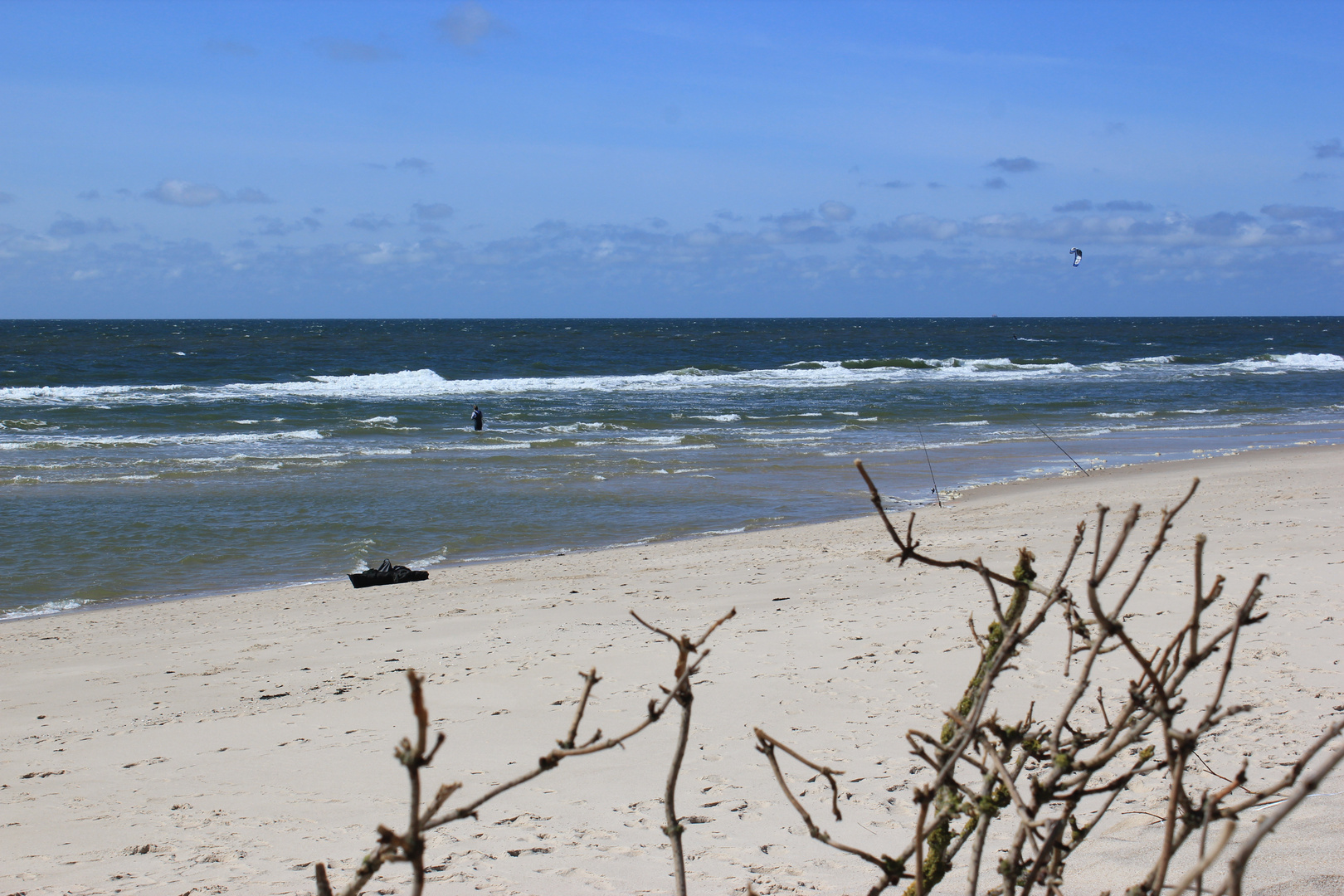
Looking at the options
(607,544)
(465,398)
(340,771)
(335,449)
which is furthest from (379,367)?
(340,771)

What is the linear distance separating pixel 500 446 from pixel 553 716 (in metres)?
16.8

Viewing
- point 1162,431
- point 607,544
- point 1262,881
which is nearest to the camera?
point 1262,881

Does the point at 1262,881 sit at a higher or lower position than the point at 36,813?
higher

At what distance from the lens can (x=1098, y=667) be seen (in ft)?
18.5

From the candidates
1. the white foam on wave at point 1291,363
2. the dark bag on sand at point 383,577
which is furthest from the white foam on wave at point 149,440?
the white foam on wave at point 1291,363

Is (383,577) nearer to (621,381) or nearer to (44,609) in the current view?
(44,609)

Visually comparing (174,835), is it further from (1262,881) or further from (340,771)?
(1262,881)

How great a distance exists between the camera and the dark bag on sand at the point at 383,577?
981cm

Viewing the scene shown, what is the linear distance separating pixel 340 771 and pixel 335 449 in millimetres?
17425

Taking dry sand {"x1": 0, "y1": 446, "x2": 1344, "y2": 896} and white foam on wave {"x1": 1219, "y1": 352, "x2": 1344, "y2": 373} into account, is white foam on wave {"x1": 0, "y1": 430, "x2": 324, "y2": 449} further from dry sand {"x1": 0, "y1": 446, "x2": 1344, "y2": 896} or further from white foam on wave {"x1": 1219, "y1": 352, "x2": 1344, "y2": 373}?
white foam on wave {"x1": 1219, "y1": 352, "x2": 1344, "y2": 373}

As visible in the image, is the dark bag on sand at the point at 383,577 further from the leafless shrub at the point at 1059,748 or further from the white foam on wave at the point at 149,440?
the white foam on wave at the point at 149,440

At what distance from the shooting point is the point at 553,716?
213 inches

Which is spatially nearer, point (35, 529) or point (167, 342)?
point (35, 529)

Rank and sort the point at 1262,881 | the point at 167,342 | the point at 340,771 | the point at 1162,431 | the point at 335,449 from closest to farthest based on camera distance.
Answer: the point at 1262,881 < the point at 340,771 < the point at 335,449 < the point at 1162,431 < the point at 167,342
